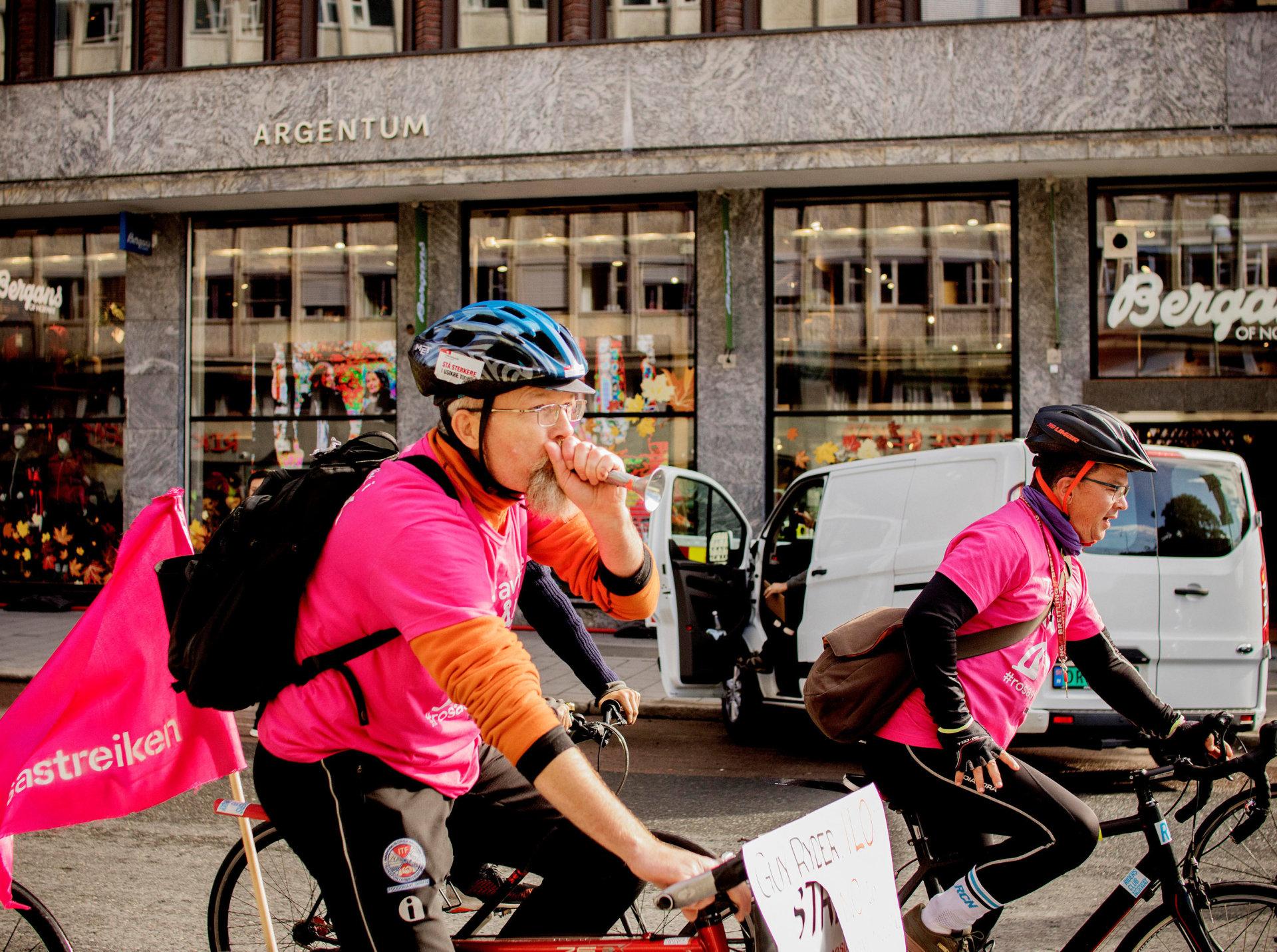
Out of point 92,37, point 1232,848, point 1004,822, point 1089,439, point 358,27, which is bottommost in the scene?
point 1232,848

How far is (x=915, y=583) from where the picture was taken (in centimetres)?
662

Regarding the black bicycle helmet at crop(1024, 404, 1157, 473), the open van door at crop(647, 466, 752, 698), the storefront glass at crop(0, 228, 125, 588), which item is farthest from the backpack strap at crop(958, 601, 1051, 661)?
the storefront glass at crop(0, 228, 125, 588)

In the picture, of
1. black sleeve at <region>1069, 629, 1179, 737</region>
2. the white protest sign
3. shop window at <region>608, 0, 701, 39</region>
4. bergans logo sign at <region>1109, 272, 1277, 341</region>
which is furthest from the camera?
shop window at <region>608, 0, 701, 39</region>

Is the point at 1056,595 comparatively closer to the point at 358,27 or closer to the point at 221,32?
the point at 358,27

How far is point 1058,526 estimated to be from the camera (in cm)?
308

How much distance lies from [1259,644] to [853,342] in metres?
6.73

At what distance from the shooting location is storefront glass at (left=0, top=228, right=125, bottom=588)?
566 inches

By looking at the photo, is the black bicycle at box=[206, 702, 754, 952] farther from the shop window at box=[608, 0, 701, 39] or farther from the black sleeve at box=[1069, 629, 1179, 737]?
the shop window at box=[608, 0, 701, 39]

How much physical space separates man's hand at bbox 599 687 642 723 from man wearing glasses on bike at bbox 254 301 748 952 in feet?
1.47

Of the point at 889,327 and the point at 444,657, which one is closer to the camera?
the point at 444,657

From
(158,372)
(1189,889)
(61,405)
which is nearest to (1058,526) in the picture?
(1189,889)

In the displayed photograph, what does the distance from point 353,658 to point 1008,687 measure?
1.77 m

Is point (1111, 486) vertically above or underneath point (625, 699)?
above

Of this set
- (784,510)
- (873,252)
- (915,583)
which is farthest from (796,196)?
(915,583)
